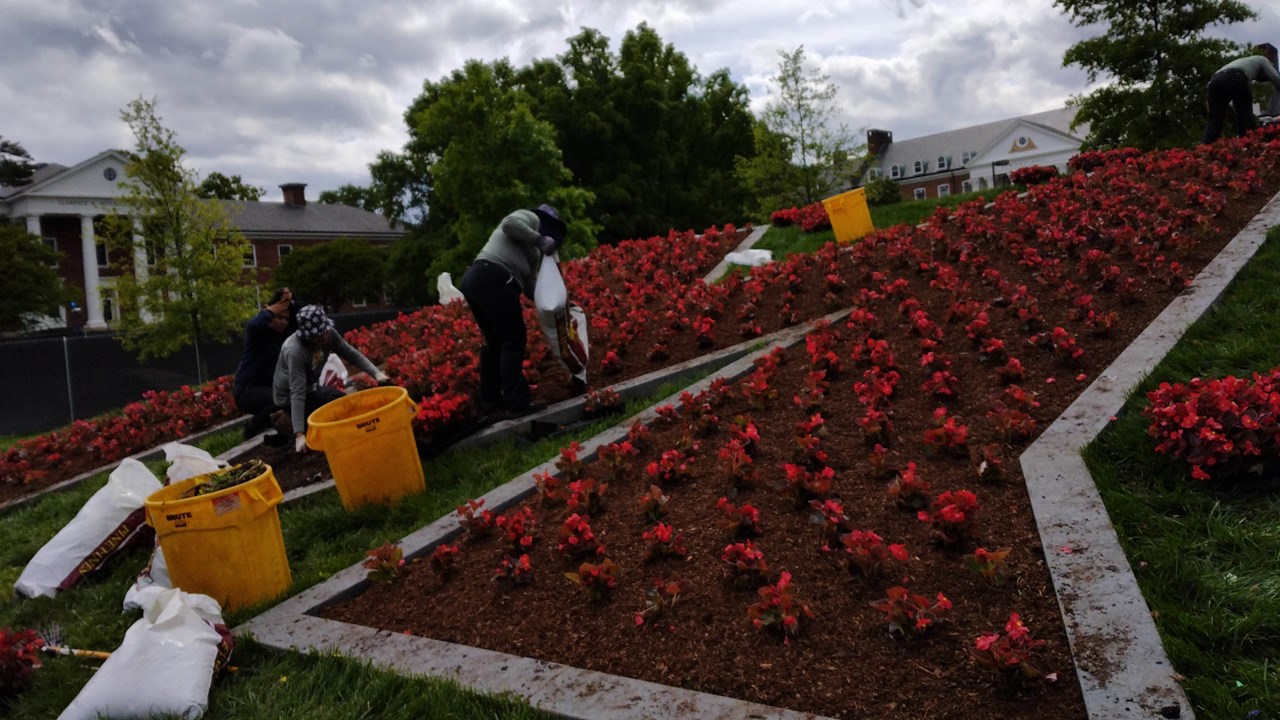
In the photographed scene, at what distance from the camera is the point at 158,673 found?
117 inches

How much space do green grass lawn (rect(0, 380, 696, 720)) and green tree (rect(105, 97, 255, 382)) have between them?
9.12 metres

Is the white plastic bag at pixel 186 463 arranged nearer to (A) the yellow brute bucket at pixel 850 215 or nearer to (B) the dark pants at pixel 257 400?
(B) the dark pants at pixel 257 400

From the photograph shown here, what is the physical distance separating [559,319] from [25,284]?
41939mm

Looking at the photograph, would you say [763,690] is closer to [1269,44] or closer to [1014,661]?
[1014,661]

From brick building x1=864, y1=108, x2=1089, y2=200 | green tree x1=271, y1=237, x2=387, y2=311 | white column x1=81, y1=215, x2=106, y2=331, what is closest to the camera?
white column x1=81, y1=215, x2=106, y2=331

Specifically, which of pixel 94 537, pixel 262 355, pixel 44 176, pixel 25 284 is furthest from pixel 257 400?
pixel 44 176

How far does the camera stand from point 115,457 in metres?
8.69

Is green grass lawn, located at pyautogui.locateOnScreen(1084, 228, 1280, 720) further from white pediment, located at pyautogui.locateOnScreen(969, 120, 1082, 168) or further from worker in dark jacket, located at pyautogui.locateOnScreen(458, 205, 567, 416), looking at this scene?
white pediment, located at pyautogui.locateOnScreen(969, 120, 1082, 168)

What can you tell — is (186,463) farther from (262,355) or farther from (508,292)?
(262,355)

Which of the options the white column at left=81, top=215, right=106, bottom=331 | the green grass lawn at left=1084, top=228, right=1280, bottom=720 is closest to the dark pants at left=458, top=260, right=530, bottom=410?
the green grass lawn at left=1084, top=228, right=1280, bottom=720

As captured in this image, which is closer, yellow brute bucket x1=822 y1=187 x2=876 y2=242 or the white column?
yellow brute bucket x1=822 y1=187 x2=876 y2=242

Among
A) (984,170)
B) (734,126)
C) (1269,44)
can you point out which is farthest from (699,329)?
(984,170)

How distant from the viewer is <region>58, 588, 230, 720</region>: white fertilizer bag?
9.57ft

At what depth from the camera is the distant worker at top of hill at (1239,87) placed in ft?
35.5
